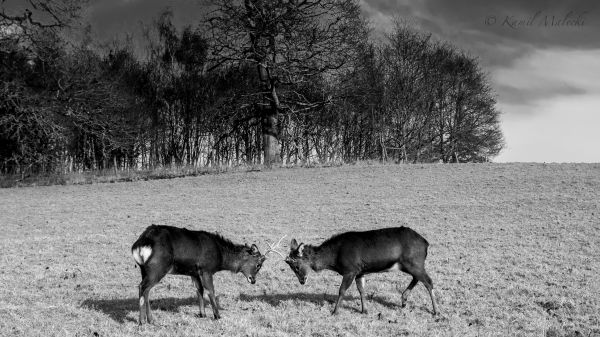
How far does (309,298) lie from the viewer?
11.2m

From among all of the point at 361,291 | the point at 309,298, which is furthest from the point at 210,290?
the point at 361,291

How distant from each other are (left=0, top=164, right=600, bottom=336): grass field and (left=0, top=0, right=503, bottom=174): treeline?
5.54m

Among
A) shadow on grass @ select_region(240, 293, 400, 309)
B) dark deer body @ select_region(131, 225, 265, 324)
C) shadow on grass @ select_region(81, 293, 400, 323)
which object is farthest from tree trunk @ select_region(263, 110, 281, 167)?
dark deer body @ select_region(131, 225, 265, 324)

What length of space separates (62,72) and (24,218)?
1587 cm

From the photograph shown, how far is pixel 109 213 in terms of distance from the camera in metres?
24.2

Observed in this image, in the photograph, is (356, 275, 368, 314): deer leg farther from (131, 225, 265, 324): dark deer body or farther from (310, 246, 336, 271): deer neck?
(131, 225, 265, 324): dark deer body

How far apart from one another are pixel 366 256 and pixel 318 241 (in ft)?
25.2

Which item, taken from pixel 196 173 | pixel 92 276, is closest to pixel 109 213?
pixel 92 276

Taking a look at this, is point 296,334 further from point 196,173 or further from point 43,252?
point 196,173

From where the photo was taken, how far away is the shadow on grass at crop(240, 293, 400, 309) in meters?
10.8

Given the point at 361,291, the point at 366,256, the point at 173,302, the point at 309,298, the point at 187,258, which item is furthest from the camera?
the point at 309,298

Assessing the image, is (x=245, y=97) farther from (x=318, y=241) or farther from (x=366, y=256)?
(x=366, y=256)

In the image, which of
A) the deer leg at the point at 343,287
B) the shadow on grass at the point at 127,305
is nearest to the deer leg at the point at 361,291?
the deer leg at the point at 343,287

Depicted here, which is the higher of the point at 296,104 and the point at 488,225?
the point at 296,104
